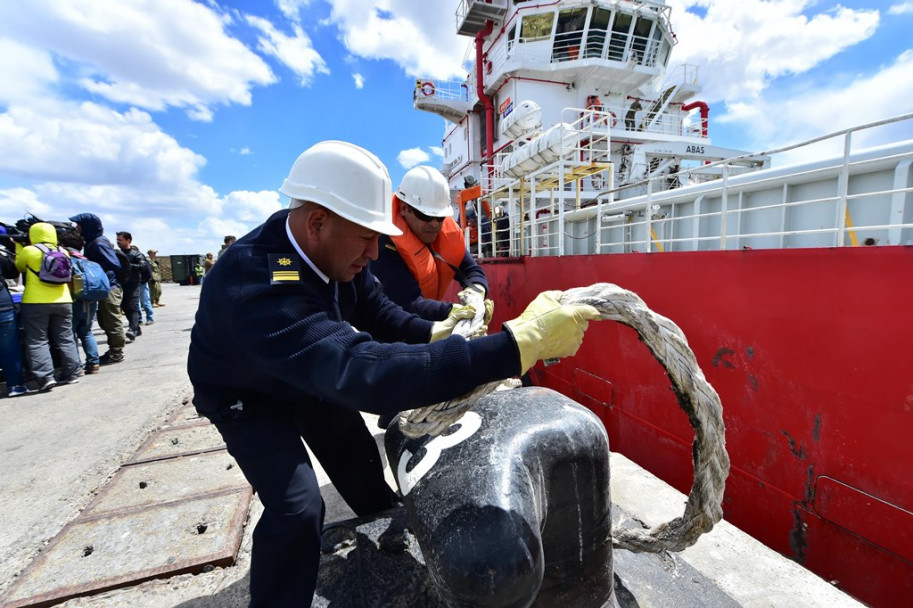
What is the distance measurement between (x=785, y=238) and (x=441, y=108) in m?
16.1

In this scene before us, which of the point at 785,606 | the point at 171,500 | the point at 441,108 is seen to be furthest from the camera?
the point at 441,108

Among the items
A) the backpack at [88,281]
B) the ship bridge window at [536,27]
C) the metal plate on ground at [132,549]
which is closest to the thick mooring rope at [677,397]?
the metal plate on ground at [132,549]

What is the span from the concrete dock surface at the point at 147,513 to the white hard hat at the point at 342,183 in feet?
4.71

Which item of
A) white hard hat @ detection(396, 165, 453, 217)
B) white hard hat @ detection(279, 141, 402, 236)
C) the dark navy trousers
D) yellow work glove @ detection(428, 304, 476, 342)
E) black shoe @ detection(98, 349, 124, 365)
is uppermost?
white hard hat @ detection(396, 165, 453, 217)

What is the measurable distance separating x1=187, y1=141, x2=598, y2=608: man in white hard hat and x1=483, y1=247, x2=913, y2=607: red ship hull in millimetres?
1939

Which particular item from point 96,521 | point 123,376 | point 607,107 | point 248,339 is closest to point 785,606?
point 248,339

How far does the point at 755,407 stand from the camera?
9.03 ft

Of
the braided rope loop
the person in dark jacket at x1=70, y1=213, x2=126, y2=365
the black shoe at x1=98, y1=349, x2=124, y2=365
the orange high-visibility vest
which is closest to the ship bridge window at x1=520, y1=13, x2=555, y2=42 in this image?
the person in dark jacket at x1=70, y1=213, x2=126, y2=365

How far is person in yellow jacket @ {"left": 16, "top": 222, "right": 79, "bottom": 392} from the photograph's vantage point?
4.56 metres

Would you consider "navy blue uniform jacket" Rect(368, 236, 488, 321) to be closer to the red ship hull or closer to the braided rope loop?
the braided rope loop

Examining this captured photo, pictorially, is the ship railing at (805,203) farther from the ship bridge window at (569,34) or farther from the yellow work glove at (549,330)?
the ship bridge window at (569,34)

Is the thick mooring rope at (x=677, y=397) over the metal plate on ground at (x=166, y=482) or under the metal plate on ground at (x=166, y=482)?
over

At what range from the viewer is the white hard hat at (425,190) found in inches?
115

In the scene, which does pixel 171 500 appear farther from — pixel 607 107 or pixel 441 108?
pixel 441 108
